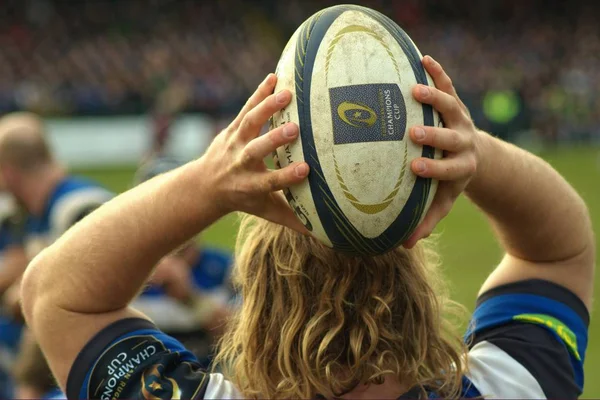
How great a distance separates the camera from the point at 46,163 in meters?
5.76

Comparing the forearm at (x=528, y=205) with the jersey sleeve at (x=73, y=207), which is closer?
the forearm at (x=528, y=205)

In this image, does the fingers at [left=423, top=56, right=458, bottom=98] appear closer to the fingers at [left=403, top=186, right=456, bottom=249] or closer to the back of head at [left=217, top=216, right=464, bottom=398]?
the fingers at [left=403, top=186, right=456, bottom=249]

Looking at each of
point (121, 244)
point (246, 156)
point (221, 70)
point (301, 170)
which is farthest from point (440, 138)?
point (221, 70)

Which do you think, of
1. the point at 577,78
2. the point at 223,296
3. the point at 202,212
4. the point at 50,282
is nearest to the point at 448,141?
the point at 202,212

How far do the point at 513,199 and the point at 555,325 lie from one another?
12.8 inches

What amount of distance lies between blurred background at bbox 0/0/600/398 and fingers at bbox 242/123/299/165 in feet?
32.1

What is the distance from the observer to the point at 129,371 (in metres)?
1.95

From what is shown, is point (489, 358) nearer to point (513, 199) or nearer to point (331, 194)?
point (513, 199)

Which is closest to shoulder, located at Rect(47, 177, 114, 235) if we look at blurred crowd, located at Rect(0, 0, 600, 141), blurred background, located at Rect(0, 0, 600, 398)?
blurred background, located at Rect(0, 0, 600, 398)

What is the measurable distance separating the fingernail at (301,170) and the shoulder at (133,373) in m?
0.54

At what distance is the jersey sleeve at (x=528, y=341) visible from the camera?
2.01 metres

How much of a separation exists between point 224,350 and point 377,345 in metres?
0.43

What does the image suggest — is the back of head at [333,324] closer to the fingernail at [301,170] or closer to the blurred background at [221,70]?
the fingernail at [301,170]

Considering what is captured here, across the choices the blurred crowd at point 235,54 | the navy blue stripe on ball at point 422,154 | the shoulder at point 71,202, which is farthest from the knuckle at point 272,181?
the blurred crowd at point 235,54
